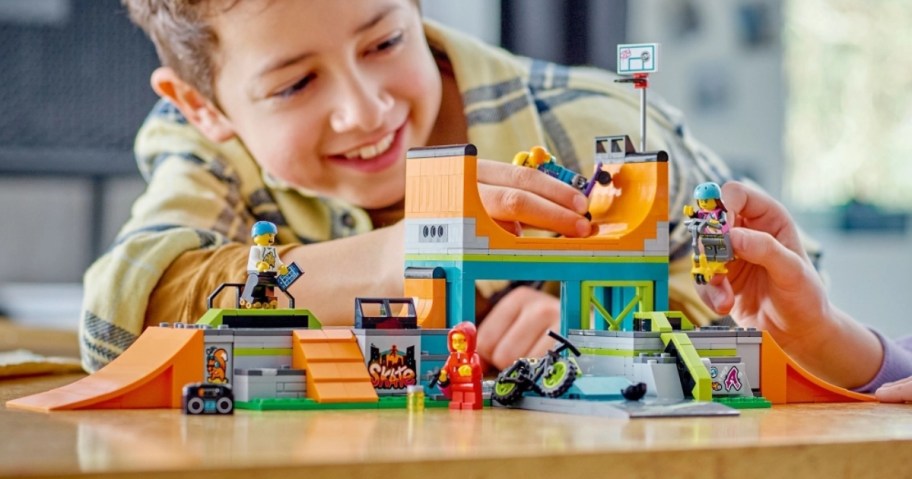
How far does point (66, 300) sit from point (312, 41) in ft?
2.95

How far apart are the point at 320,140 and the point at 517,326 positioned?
0.31 metres

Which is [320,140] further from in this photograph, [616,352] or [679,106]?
[679,106]

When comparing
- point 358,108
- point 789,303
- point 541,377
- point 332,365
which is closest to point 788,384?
point 789,303

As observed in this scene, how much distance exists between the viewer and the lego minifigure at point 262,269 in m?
0.90

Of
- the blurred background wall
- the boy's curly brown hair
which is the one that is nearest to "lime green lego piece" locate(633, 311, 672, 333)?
the boy's curly brown hair

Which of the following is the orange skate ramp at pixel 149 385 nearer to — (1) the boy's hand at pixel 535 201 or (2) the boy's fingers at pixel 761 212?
(1) the boy's hand at pixel 535 201

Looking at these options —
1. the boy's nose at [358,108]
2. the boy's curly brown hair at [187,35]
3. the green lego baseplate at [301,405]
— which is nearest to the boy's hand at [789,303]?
the green lego baseplate at [301,405]

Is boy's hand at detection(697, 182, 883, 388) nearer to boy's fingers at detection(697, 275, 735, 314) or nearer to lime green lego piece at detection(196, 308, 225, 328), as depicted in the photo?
boy's fingers at detection(697, 275, 735, 314)

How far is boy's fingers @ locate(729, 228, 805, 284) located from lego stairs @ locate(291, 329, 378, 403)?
291mm

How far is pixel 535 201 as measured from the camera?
3.25 feet

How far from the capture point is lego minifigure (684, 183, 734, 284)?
0.93 metres

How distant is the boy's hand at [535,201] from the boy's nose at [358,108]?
407mm

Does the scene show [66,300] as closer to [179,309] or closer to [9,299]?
[9,299]

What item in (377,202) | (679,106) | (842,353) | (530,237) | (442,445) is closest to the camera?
(442,445)
